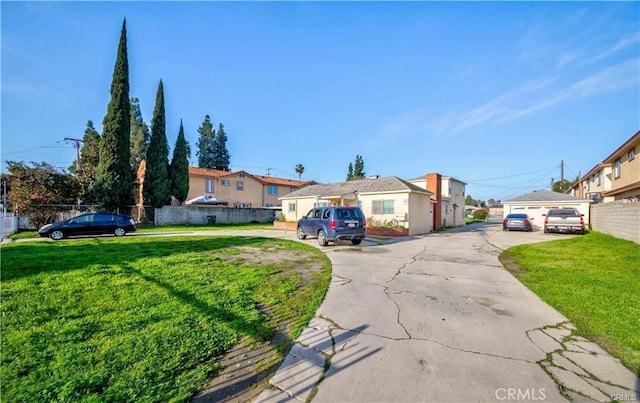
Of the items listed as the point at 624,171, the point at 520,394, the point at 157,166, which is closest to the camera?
the point at 520,394

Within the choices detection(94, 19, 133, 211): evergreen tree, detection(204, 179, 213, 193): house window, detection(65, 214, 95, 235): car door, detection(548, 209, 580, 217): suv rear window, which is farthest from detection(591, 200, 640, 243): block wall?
detection(204, 179, 213, 193): house window

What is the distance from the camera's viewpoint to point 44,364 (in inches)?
112

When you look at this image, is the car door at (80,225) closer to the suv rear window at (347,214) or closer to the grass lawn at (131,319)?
the grass lawn at (131,319)

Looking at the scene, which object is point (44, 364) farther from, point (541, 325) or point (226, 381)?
point (541, 325)

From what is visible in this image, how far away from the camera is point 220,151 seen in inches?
2298

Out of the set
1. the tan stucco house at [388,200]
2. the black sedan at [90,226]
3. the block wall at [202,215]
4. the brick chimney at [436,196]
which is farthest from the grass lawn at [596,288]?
the block wall at [202,215]

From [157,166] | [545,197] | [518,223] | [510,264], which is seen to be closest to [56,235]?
[157,166]

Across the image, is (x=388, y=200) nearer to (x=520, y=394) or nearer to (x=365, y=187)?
(x=365, y=187)

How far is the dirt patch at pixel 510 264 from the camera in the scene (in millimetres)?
8078

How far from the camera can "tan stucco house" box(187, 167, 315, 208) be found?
34.6 meters

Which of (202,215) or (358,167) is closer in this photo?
(202,215)

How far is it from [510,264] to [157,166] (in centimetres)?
2894

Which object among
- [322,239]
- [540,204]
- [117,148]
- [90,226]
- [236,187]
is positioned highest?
[117,148]

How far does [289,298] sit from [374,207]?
1704cm
